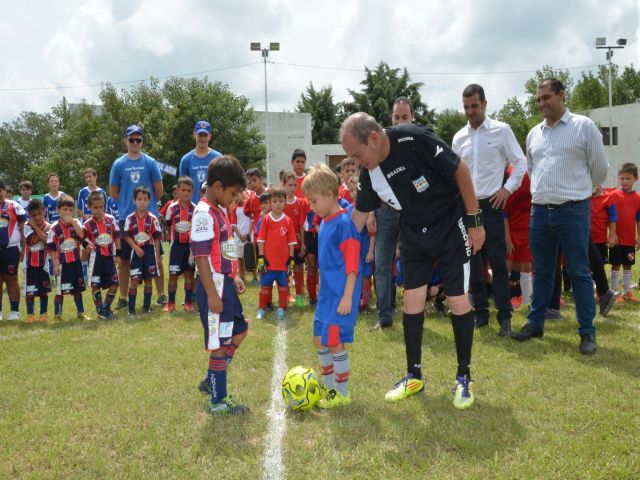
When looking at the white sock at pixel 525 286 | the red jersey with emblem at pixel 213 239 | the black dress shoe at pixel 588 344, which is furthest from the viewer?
the white sock at pixel 525 286

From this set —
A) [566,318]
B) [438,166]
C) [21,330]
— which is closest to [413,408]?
[438,166]

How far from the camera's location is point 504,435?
11.3 ft

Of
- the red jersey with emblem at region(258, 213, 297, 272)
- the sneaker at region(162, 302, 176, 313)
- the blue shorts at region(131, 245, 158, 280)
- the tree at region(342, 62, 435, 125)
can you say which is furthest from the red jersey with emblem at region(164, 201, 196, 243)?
the tree at region(342, 62, 435, 125)

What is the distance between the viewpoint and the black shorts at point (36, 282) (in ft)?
27.7

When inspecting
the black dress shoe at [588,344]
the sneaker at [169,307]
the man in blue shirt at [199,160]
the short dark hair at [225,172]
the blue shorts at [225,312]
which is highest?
the man in blue shirt at [199,160]

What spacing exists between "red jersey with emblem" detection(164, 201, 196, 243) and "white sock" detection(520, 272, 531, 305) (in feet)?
16.8

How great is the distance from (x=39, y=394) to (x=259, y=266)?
3.60 metres

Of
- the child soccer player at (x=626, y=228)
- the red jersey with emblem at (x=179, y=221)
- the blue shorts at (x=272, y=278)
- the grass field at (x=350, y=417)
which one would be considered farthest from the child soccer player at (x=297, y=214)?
the child soccer player at (x=626, y=228)

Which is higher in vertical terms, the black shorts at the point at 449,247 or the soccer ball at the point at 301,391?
the black shorts at the point at 449,247

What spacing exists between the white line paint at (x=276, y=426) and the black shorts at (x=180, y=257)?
3.08m

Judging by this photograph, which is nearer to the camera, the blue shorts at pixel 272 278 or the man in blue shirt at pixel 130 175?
the blue shorts at pixel 272 278

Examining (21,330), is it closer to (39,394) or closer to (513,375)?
(39,394)

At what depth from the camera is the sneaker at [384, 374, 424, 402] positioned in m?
4.11

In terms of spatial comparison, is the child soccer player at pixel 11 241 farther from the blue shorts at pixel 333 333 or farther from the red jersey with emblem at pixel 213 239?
the blue shorts at pixel 333 333
